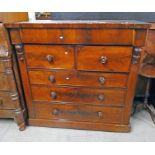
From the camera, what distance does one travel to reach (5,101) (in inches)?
62.7

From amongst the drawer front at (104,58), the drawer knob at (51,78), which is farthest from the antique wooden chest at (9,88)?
the drawer front at (104,58)

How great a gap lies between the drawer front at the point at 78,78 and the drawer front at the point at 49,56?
0.06 metres

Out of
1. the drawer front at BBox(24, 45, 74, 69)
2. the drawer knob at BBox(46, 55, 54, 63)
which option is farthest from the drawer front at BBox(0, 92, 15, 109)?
the drawer knob at BBox(46, 55, 54, 63)

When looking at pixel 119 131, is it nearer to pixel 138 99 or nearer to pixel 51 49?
pixel 138 99

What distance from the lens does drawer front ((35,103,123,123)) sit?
1.54m

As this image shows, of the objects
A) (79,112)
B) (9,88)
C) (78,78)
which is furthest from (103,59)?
(9,88)

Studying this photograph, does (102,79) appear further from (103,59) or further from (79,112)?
(79,112)

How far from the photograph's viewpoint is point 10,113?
1.64 meters

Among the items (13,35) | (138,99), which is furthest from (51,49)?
(138,99)

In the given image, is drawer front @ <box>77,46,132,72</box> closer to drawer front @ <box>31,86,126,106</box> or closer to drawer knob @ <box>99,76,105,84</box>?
drawer knob @ <box>99,76,105,84</box>
